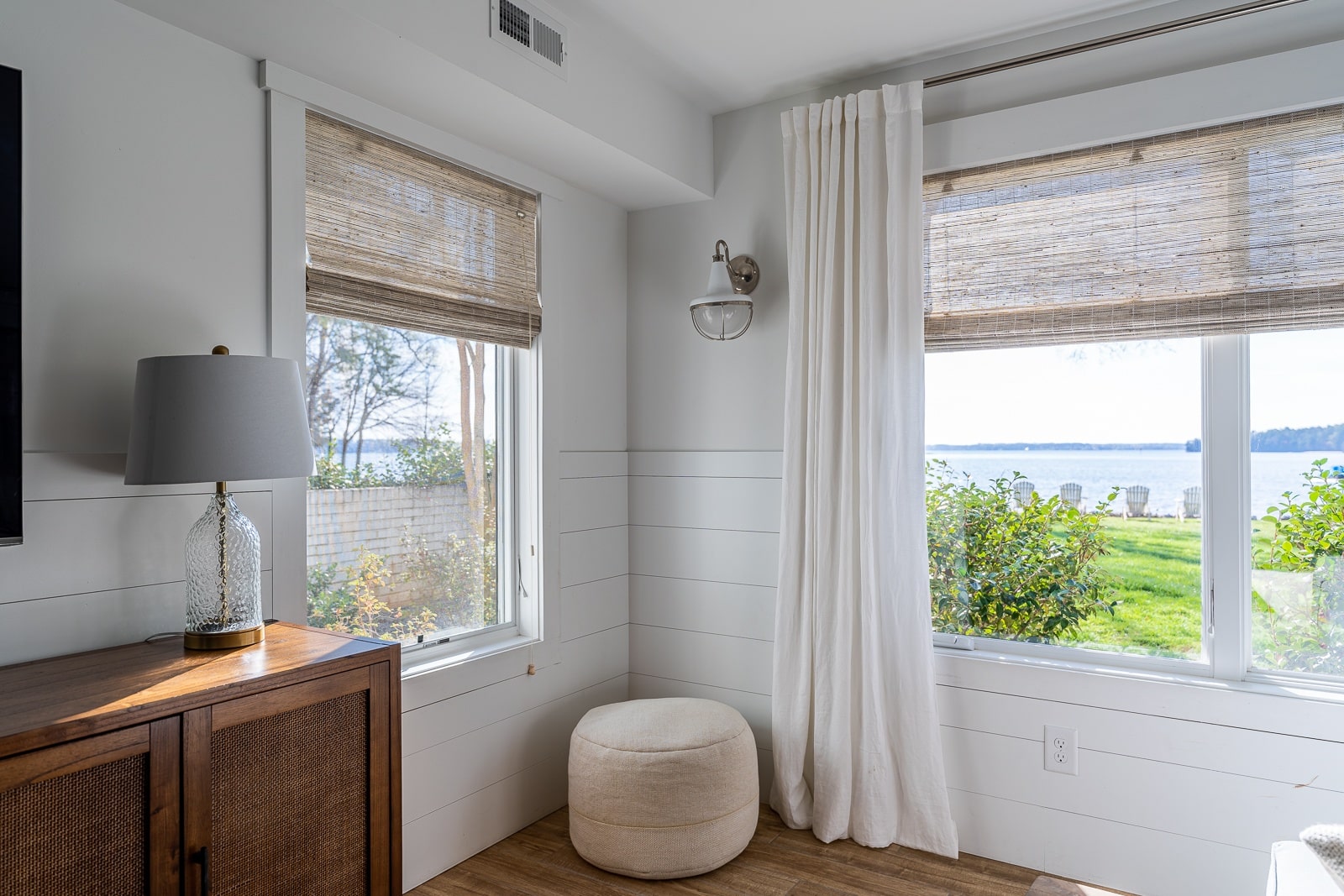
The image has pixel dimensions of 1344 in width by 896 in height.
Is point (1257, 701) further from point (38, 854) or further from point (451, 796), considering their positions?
point (38, 854)

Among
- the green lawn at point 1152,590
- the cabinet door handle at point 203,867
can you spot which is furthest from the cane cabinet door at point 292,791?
the green lawn at point 1152,590

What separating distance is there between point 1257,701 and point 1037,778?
64 cm

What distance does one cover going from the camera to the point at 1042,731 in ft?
8.34

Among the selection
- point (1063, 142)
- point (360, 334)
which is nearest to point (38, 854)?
point (360, 334)

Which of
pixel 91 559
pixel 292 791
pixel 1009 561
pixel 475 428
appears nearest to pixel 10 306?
pixel 91 559

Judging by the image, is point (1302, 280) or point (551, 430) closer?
point (1302, 280)

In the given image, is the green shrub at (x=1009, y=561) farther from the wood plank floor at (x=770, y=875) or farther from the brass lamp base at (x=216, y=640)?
the brass lamp base at (x=216, y=640)

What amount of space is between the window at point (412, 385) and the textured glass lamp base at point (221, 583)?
18.9 inches

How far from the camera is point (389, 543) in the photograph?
246 cm

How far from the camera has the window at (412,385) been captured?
226 cm

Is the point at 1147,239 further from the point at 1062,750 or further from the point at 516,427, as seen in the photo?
the point at 516,427

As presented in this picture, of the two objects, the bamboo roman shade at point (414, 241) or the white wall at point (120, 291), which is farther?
the bamboo roman shade at point (414, 241)

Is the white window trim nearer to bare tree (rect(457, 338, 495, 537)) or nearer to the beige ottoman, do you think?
bare tree (rect(457, 338, 495, 537))

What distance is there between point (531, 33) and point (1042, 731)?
252 centimetres
